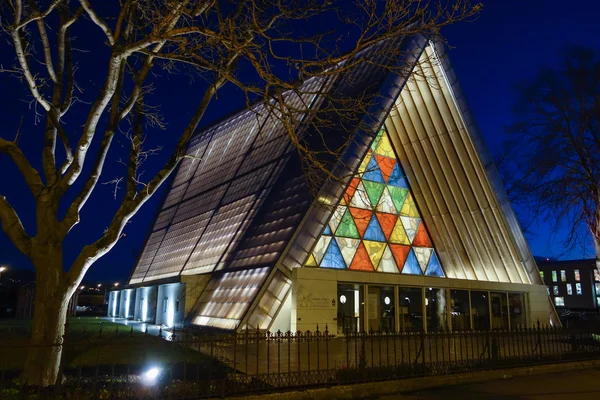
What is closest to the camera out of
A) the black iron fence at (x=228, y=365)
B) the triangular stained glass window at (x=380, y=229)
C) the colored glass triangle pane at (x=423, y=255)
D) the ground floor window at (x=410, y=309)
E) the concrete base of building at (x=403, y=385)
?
the black iron fence at (x=228, y=365)

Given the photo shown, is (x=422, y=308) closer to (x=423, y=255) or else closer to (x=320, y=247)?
(x=423, y=255)

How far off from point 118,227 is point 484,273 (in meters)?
21.2

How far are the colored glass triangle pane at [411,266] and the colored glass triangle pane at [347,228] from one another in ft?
10.0

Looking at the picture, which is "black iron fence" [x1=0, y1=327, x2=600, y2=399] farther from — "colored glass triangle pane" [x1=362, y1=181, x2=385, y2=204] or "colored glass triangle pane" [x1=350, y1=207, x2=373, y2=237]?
"colored glass triangle pane" [x1=362, y1=181, x2=385, y2=204]

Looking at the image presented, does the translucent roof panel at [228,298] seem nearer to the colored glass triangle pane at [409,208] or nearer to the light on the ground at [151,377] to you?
the light on the ground at [151,377]

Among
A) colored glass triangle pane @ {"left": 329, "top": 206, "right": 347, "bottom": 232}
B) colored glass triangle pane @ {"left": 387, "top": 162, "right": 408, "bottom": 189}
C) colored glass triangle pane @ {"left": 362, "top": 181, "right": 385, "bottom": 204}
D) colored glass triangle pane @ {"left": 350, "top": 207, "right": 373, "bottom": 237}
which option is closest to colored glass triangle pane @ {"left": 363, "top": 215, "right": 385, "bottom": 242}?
colored glass triangle pane @ {"left": 350, "top": 207, "right": 373, "bottom": 237}

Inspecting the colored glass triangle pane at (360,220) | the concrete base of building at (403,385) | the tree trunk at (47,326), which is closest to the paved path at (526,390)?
the concrete base of building at (403,385)

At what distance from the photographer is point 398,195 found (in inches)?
976

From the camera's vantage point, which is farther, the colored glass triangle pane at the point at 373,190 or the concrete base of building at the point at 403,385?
the colored glass triangle pane at the point at 373,190

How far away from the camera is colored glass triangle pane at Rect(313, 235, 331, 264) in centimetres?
2131

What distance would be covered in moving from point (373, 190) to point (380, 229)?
192 centimetres

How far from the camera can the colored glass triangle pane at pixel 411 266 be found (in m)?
23.7

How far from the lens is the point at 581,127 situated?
1931 cm

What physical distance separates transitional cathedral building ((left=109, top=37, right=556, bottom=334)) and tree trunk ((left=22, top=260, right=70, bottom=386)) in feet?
32.6
